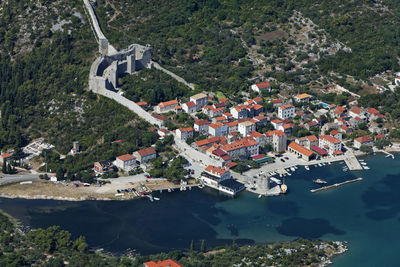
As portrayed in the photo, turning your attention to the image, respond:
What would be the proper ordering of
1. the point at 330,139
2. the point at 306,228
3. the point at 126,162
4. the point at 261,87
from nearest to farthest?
the point at 306,228 < the point at 126,162 < the point at 330,139 < the point at 261,87

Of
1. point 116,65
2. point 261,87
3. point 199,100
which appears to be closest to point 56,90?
point 116,65

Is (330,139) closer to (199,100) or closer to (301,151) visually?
(301,151)

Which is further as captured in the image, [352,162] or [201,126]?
[201,126]

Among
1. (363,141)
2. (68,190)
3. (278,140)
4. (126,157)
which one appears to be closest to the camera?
(68,190)

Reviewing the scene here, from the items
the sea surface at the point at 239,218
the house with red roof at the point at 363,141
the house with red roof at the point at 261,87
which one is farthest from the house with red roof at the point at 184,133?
the house with red roof at the point at 363,141

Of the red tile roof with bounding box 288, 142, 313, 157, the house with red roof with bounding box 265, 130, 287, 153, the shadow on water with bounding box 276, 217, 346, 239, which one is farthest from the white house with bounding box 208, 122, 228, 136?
the shadow on water with bounding box 276, 217, 346, 239

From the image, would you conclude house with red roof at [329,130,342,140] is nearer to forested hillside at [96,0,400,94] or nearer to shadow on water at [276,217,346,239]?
forested hillside at [96,0,400,94]
